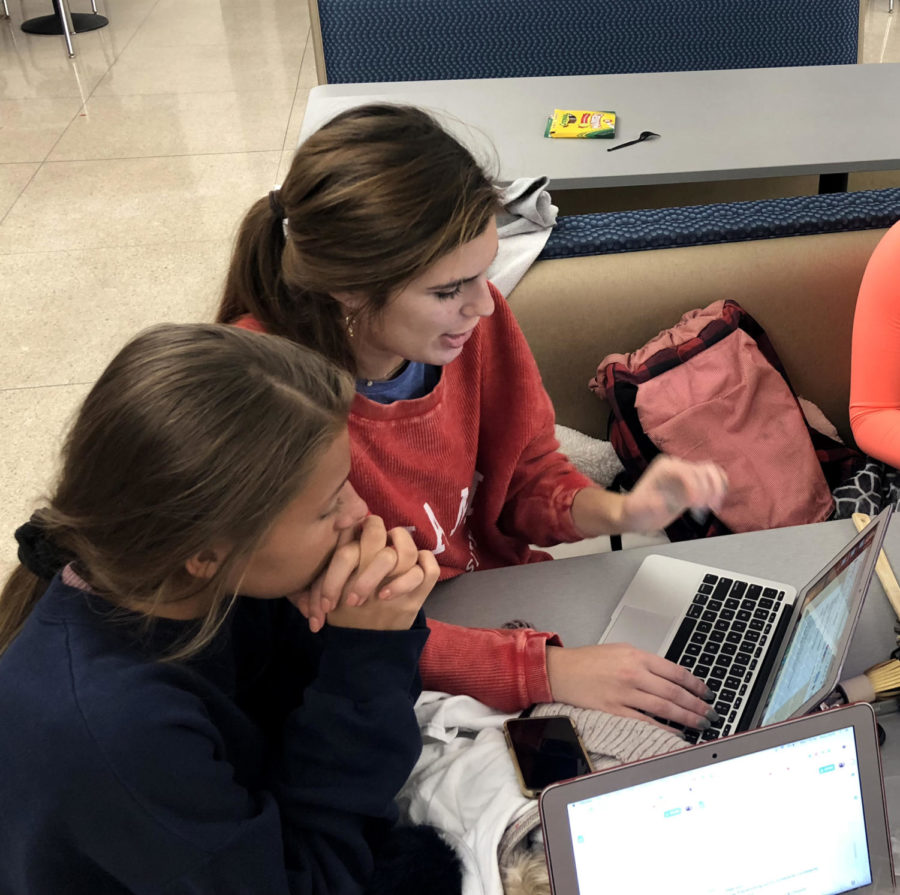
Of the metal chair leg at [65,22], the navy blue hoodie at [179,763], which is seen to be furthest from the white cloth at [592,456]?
the metal chair leg at [65,22]

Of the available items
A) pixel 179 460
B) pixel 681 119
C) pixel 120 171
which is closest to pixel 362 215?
pixel 179 460

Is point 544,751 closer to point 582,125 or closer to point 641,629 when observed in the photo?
point 641,629

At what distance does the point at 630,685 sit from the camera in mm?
1094

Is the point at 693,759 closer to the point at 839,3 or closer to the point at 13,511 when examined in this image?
the point at 13,511

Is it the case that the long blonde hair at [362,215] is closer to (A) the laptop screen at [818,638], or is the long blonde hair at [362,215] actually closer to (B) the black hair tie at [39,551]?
(B) the black hair tie at [39,551]

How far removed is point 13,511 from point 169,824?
1868mm

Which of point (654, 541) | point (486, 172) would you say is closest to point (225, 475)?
point (486, 172)

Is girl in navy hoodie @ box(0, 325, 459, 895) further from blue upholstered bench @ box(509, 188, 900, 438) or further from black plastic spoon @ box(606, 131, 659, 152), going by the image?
black plastic spoon @ box(606, 131, 659, 152)

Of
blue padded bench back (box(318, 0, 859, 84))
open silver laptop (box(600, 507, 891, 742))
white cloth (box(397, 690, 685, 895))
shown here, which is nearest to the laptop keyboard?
open silver laptop (box(600, 507, 891, 742))

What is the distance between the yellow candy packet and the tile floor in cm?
102

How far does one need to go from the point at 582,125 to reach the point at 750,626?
5.39ft

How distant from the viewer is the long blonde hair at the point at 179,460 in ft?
2.61

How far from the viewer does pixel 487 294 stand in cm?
121

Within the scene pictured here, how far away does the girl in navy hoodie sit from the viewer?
788 millimetres
